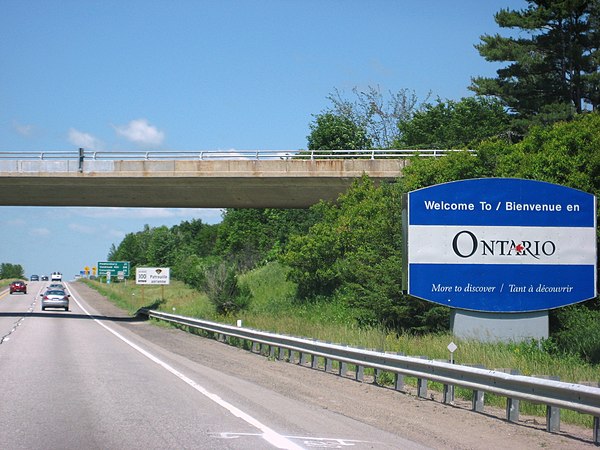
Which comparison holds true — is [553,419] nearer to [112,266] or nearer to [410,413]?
[410,413]

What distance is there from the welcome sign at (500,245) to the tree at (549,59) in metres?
30.0

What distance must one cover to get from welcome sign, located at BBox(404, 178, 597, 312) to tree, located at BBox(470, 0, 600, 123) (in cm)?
2995

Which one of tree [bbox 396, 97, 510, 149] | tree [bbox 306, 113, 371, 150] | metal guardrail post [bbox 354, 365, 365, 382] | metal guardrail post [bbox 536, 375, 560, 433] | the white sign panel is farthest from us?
tree [bbox 306, 113, 371, 150]

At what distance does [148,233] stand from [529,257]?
183m

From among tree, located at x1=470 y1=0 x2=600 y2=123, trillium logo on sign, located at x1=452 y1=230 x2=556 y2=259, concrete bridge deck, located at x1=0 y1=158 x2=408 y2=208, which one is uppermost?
tree, located at x1=470 y1=0 x2=600 y2=123

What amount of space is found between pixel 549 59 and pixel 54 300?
36163mm

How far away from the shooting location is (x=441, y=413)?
40.3ft

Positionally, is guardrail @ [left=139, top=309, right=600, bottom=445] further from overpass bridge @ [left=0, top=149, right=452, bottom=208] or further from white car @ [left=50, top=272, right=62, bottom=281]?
white car @ [left=50, top=272, right=62, bottom=281]

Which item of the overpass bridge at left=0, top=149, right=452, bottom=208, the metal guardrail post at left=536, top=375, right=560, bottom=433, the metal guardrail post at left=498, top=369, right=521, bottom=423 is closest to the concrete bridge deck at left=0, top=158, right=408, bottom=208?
the overpass bridge at left=0, top=149, right=452, bottom=208

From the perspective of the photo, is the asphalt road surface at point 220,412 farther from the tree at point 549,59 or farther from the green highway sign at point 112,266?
the green highway sign at point 112,266

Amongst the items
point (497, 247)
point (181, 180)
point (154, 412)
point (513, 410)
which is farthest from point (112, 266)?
point (513, 410)

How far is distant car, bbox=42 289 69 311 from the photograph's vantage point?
184 feet

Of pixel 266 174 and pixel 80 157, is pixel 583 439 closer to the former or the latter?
pixel 266 174

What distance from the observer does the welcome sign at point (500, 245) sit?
20.3 meters
